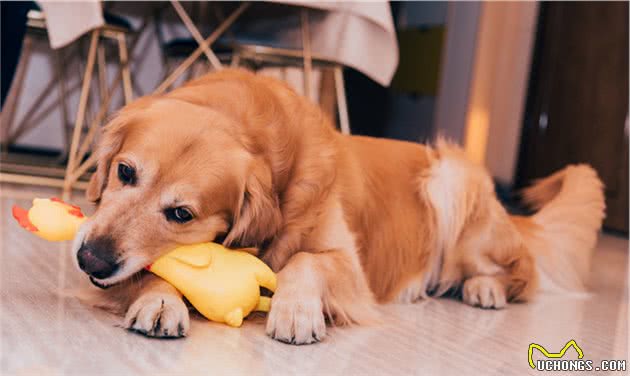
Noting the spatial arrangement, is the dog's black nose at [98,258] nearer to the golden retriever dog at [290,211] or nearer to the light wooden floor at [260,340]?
the golden retriever dog at [290,211]

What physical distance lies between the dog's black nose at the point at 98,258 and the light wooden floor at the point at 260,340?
0.34 feet

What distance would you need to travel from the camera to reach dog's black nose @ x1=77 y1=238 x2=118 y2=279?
1.18 metres

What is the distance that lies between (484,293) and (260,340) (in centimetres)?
83

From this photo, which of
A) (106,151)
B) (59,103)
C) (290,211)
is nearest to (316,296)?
(290,211)

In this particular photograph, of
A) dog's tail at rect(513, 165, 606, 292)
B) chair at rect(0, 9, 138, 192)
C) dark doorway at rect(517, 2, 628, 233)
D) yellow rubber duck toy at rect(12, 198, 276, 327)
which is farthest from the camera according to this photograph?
dark doorway at rect(517, 2, 628, 233)

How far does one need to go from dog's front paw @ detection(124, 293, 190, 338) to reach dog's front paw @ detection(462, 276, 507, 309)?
93cm

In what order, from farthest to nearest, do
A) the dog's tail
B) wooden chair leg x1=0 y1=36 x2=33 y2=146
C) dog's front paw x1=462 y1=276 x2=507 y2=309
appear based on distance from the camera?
wooden chair leg x1=0 y1=36 x2=33 y2=146, the dog's tail, dog's front paw x1=462 y1=276 x2=507 y2=309

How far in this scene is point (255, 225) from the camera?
1357 millimetres

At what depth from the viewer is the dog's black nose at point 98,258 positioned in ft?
3.86

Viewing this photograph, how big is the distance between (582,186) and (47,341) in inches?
69.1

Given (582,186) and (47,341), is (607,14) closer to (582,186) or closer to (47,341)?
(582,186)

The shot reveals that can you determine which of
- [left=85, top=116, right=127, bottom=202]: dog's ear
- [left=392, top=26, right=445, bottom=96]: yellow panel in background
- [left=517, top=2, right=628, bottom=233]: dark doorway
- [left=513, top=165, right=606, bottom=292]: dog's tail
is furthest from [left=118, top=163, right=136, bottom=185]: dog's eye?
[left=392, top=26, right=445, bottom=96]: yellow panel in background

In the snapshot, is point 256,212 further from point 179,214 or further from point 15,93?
point 15,93

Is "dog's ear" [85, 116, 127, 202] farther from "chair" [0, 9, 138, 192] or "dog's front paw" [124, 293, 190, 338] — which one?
"chair" [0, 9, 138, 192]
